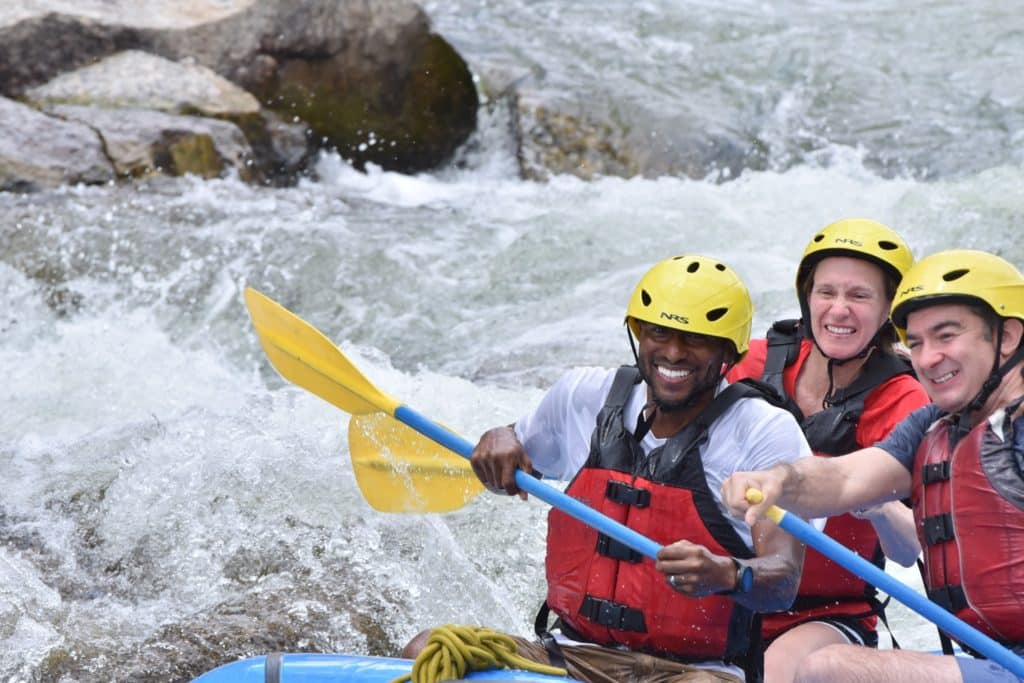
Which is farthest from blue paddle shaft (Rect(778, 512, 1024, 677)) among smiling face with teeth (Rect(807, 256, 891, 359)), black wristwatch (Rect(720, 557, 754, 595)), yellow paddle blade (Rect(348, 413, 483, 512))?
yellow paddle blade (Rect(348, 413, 483, 512))

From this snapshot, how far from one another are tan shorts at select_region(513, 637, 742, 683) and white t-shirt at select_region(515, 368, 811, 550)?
28 centimetres

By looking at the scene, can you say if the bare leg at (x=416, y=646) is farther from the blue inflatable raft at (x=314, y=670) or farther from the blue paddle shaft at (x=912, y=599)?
the blue paddle shaft at (x=912, y=599)

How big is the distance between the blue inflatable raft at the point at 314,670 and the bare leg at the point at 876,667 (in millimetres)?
837

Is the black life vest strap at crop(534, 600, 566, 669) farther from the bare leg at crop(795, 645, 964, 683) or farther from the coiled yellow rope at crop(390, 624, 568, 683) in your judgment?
the bare leg at crop(795, 645, 964, 683)

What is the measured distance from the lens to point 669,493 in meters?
2.78

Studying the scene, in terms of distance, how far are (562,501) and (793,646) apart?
69cm

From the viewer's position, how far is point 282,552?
14.5 ft

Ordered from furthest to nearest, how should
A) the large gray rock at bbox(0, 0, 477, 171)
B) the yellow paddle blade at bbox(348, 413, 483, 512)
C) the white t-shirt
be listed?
the large gray rock at bbox(0, 0, 477, 171)
the yellow paddle blade at bbox(348, 413, 483, 512)
the white t-shirt

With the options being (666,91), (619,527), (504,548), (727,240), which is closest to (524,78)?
(666,91)

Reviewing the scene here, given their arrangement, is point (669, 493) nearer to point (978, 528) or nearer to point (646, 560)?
point (646, 560)

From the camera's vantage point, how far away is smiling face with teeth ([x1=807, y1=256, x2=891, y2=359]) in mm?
3281

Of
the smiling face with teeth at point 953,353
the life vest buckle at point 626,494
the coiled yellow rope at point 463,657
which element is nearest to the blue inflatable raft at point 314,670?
the coiled yellow rope at point 463,657

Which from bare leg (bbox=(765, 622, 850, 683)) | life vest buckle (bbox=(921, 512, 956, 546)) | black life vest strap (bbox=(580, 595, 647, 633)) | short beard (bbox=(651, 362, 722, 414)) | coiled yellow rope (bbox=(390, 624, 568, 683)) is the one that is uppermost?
short beard (bbox=(651, 362, 722, 414))

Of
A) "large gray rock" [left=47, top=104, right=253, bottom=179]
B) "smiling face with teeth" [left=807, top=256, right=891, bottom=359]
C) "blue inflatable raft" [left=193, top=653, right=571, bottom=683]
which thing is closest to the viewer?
"blue inflatable raft" [left=193, top=653, right=571, bottom=683]
